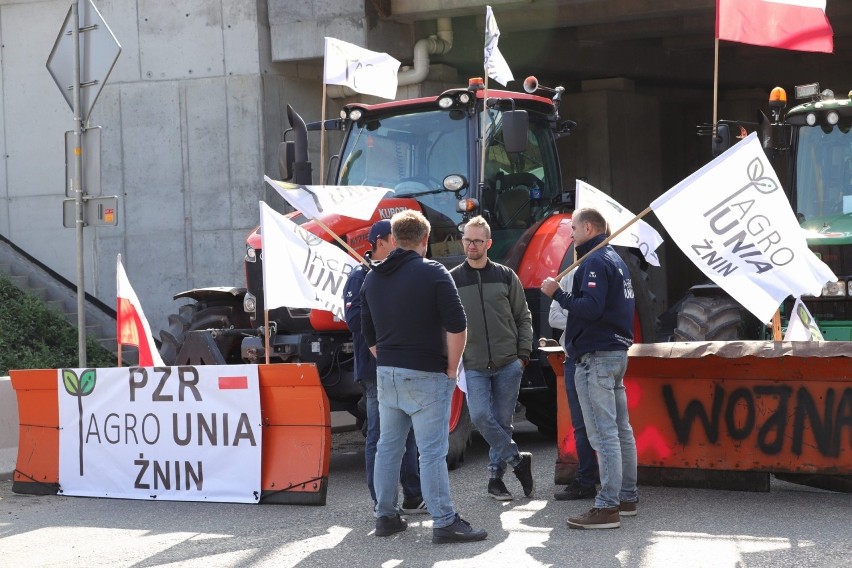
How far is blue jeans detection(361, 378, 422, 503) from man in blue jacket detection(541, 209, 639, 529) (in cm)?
117

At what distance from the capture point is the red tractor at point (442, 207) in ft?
32.1

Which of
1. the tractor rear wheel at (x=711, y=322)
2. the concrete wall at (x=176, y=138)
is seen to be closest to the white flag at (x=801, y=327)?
the tractor rear wheel at (x=711, y=322)

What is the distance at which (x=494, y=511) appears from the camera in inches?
310

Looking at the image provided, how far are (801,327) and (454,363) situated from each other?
3.12 metres

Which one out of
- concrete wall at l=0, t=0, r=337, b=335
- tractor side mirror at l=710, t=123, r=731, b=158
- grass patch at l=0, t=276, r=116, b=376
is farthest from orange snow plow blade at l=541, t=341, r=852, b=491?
concrete wall at l=0, t=0, r=337, b=335

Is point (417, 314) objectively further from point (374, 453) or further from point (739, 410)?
point (739, 410)

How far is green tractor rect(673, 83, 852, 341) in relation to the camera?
33.4ft

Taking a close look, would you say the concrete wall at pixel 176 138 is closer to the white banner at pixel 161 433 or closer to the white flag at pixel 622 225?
the white banner at pixel 161 433

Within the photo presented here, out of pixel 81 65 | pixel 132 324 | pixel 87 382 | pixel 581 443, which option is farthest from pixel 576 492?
pixel 81 65

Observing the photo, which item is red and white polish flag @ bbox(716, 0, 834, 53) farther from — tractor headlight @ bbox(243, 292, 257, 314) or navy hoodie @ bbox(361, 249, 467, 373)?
tractor headlight @ bbox(243, 292, 257, 314)

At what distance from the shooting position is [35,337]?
15258 millimetres

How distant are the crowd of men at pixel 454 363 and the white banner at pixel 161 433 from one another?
1.11 metres

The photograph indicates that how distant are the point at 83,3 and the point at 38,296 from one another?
6099 mm

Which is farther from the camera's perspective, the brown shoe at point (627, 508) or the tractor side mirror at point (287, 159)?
the tractor side mirror at point (287, 159)
